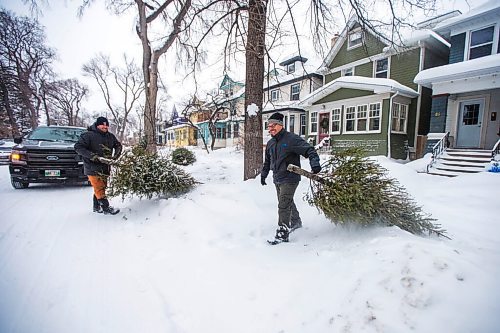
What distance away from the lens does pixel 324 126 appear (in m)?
16.1

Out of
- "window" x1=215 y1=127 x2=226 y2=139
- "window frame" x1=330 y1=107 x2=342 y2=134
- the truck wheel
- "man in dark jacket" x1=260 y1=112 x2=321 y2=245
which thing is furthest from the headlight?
"window" x1=215 y1=127 x2=226 y2=139

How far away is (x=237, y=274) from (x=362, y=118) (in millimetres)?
13623

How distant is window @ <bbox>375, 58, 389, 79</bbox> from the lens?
14727 millimetres

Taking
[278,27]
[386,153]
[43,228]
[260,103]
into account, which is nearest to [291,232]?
[260,103]

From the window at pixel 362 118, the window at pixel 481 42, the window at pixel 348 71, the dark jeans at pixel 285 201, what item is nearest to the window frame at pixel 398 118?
the window at pixel 362 118

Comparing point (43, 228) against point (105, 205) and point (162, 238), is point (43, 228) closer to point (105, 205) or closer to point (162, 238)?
point (105, 205)

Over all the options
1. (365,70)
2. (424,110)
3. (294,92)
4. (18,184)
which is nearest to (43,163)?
(18,184)

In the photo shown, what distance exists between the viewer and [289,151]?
123 inches

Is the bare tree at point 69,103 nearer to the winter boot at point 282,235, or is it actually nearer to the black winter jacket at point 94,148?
the black winter jacket at point 94,148

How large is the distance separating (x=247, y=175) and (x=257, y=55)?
9.73 feet

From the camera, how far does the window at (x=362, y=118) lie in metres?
13.5

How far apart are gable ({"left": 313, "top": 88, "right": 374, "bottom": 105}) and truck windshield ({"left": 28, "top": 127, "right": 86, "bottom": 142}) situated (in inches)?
529

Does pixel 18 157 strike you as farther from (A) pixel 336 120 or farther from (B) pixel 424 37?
(B) pixel 424 37

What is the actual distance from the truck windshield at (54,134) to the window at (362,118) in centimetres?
1370
